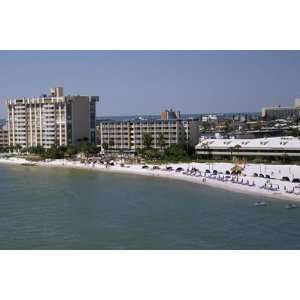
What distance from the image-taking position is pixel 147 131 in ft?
52.7

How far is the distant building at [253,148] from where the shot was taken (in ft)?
37.7

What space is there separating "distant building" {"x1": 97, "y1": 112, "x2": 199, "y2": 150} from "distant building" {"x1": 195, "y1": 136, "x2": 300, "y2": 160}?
2.19 meters

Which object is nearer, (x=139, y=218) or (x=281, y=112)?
(x=139, y=218)

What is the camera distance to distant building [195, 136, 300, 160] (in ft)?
37.7

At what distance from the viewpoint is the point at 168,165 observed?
12406 mm

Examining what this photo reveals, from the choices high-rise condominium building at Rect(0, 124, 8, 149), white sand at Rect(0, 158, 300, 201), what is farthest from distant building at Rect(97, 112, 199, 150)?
high-rise condominium building at Rect(0, 124, 8, 149)

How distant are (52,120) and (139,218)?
1110cm

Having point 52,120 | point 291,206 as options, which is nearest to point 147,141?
point 52,120

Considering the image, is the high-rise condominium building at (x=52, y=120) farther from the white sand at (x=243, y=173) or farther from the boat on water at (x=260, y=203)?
the boat on water at (x=260, y=203)

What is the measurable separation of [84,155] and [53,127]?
2266mm

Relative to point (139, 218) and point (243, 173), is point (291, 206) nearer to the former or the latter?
point (139, 218)

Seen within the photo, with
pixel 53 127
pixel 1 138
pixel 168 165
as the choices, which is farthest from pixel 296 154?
pixel 1 138

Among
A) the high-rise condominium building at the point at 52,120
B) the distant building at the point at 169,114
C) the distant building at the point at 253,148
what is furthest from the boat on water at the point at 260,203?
the distant building at the point at 169,114

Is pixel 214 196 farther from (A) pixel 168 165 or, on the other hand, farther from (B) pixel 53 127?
(B) pixel 53 127
